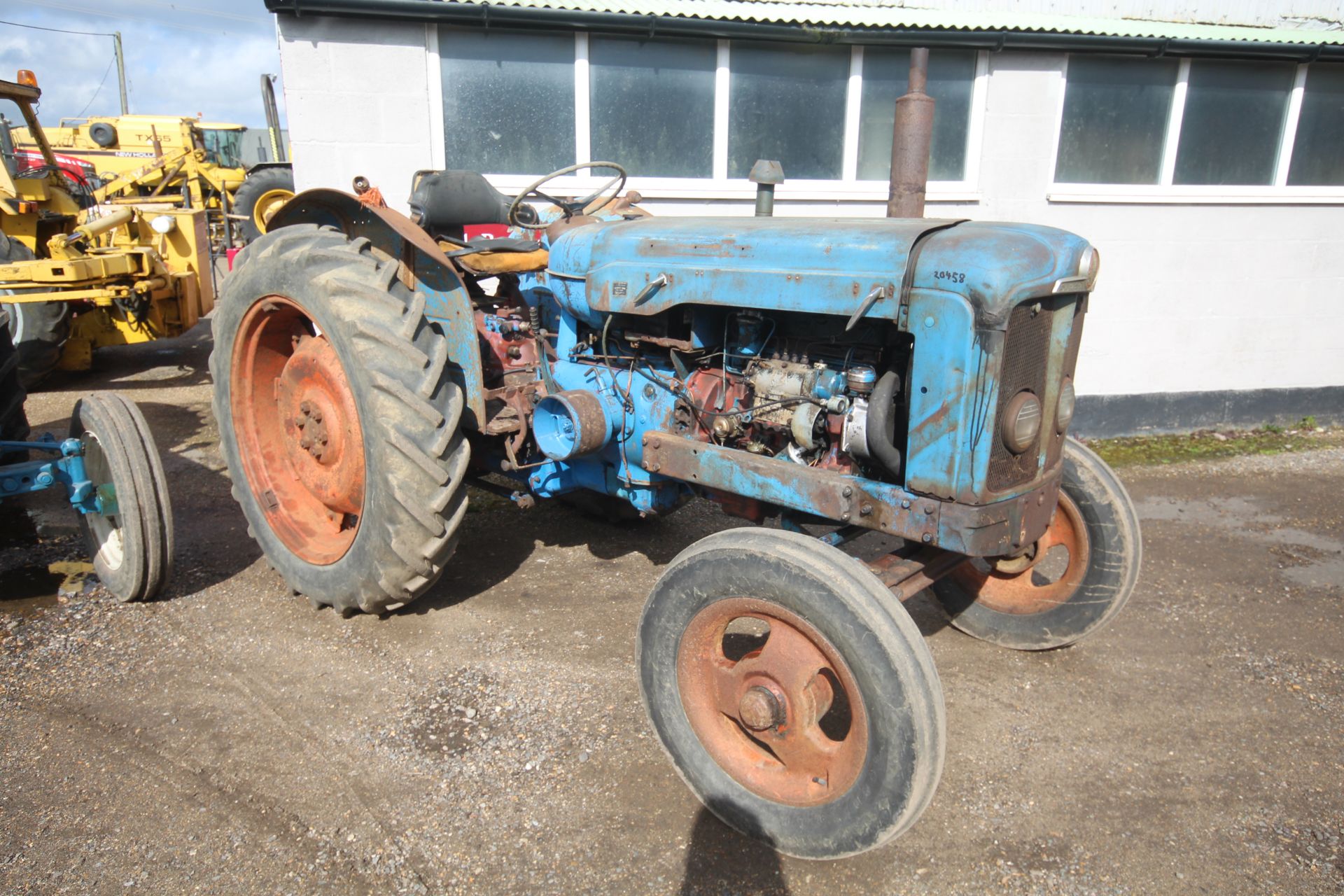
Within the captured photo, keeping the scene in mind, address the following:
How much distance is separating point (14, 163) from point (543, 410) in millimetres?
7295

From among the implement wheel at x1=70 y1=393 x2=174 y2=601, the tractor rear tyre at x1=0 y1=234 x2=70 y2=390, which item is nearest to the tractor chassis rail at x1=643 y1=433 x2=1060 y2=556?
the implement wheel at x1=70 y1=393 x2=174 y2=601

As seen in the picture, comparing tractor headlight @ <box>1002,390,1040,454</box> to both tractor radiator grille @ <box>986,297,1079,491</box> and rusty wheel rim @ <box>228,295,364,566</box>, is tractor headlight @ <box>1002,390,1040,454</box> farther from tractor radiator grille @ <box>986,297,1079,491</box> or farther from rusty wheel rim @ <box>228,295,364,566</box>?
rusty wheel rim @ <box>228,295,364,566</box>

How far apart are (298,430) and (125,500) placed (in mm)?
660

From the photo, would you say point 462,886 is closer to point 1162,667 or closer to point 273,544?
point 273,544

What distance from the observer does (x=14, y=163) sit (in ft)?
25.2

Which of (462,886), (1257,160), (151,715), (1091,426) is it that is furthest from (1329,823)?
(1257,160)

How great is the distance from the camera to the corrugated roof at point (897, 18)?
17.5 feet

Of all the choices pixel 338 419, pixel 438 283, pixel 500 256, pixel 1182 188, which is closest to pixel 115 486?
pixel 338 419

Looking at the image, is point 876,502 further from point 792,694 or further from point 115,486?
point 115,486

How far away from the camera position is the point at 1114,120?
19.7 ft

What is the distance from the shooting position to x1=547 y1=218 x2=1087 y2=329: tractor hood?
2.20m

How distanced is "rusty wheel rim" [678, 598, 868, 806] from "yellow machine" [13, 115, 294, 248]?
6781 mm

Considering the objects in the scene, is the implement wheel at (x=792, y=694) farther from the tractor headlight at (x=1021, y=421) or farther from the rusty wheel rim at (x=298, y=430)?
the rusty wheel rim at (x=298, y=430)

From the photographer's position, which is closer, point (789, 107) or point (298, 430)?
point (298, 430)
